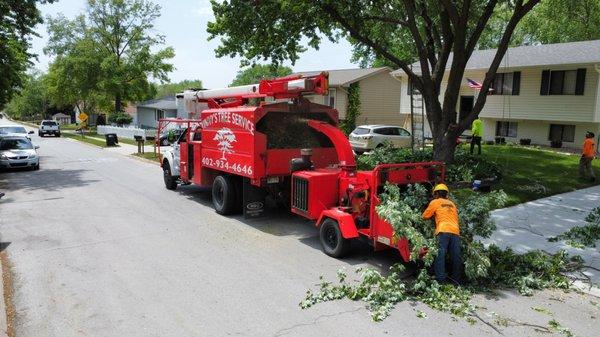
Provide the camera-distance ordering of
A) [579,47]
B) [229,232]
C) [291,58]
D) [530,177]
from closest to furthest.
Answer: [229,232] → [530,177] → [291,58] → [579,47]

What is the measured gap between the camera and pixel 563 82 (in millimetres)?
24469

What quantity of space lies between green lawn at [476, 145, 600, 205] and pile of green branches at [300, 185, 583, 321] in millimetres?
5380

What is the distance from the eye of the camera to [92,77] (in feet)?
173

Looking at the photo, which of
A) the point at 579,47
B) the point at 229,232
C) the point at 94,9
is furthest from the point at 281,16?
the point at 94,9

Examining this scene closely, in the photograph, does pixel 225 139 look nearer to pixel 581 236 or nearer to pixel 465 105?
pixel 581 236

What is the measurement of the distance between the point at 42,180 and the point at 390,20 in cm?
1389

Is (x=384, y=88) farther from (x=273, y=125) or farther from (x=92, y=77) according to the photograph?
(x=92, y=77)

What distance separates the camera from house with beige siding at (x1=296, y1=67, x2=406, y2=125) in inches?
1451

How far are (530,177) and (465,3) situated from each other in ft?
20.3

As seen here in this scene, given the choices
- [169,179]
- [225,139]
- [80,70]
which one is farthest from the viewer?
[80,70]

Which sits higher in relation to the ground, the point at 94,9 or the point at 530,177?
the point at 94,9

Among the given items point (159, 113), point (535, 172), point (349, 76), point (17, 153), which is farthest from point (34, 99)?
point (535, 172)

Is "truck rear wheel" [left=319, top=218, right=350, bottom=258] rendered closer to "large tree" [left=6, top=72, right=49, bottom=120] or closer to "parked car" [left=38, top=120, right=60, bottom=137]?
"parked car" [left=38, top=120, right=60, bottom=137]

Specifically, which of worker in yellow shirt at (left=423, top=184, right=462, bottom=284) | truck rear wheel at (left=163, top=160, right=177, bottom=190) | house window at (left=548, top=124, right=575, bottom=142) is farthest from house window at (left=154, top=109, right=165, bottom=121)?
worker in yellow shirt at (left=423, top=184, right=462, bottom=284)
